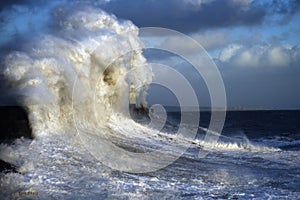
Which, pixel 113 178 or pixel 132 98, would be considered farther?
pixel 132 98

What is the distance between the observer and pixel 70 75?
17719mm

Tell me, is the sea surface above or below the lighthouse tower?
below

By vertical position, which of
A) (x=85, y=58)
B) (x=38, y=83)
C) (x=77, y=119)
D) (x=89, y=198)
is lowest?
(x=89, y=198)

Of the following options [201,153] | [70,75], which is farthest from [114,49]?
[201,153]

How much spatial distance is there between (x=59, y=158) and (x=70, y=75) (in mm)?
7052

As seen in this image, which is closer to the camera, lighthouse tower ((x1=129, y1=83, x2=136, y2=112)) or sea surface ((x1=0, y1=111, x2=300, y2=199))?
sea surface ((x1=0, y1=111, x2=300, y2=199))

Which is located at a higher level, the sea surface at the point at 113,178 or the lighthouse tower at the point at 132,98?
the lighthouse tower at the point at 132,98

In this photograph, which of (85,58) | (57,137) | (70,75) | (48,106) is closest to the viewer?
(57,137)

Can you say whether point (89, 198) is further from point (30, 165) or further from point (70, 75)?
point (70, 75)

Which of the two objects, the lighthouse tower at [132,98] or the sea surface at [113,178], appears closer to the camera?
the sea surface at [113,178]

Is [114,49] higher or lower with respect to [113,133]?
higher

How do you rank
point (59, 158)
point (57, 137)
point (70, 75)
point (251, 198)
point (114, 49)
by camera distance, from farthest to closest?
point (114, 49) → point (70, 75) → point (57, 137) → point (59, 158) → point (251, 198)

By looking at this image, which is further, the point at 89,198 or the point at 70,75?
the point at 70,75

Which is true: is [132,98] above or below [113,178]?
above
